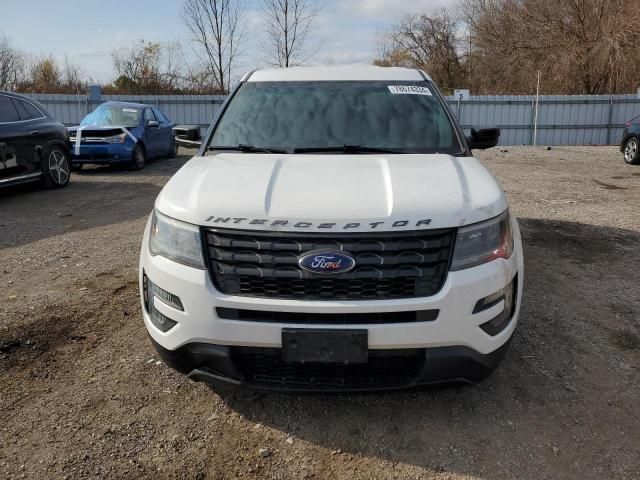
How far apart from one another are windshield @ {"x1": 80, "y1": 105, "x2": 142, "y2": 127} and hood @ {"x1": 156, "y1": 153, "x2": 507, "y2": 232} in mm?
10382

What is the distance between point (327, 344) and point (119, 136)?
11068 millimetres

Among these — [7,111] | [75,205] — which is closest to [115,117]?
[7,111]

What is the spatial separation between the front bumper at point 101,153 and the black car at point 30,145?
5.83 feet

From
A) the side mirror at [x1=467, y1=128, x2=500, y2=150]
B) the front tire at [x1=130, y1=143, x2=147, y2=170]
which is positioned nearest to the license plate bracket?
the side mirror at [x1=467, y1=128, x2=500, y2=150]

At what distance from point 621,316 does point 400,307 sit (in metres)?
2.62

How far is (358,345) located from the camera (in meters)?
2.37

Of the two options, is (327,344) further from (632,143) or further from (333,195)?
(632,143)

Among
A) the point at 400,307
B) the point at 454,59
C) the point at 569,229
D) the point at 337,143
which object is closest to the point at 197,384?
the point at 400,307

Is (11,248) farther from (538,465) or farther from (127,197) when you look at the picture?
(538,465)

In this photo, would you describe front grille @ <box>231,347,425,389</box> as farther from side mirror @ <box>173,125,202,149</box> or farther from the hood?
side mirror @ <box>173,125,202,149</box>

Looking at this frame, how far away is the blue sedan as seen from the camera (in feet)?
39.2

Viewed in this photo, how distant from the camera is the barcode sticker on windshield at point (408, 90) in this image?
397 centimetres

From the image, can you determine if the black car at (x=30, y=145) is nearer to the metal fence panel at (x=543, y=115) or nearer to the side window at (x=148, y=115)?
the side window at (x=148, y=115)

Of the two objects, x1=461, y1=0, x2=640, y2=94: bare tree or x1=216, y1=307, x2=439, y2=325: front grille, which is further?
x1=461, y1=0, x2=640, y2=94: bare tree
